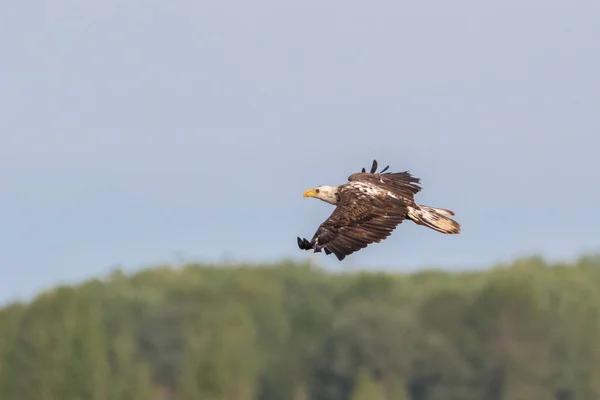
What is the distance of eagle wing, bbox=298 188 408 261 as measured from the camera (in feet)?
149

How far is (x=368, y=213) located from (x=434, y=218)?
2077mm

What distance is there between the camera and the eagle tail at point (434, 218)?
47688 millimetres

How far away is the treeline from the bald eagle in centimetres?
6203

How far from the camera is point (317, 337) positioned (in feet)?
492

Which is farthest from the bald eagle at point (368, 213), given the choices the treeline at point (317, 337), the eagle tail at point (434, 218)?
the treeline at point (317, 337)

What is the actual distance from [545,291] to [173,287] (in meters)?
29.4

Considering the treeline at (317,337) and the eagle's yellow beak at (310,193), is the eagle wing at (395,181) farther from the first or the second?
the treeline at (317,337)

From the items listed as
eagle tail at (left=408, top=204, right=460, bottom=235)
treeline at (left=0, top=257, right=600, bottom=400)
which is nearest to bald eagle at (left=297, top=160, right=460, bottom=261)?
eagle tail at (left=408, top=204, right=460, bottom=235)

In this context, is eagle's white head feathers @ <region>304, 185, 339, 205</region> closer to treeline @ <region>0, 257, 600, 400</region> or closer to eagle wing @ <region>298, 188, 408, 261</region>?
eagle wing @ <region>298, 188, 408, 261</region>

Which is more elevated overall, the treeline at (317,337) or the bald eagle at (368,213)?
the treeline at (317,337)

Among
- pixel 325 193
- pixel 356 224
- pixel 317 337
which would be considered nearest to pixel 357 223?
pixel 356 224

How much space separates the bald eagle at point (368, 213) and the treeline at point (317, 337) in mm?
62033

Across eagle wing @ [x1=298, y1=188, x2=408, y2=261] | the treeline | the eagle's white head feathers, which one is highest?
the treeline

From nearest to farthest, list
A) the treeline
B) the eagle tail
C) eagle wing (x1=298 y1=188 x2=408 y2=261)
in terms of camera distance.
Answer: eagle wing (x1=298 y1=188 x2=408 y2=261) → the eagle tail → the treeline
